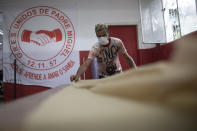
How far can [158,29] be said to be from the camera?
294cm

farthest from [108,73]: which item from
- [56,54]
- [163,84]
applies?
[56,54]

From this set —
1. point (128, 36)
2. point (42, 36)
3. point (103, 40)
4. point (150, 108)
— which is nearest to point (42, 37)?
point (42, 36)

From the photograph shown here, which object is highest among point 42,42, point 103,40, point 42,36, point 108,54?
point 42,36

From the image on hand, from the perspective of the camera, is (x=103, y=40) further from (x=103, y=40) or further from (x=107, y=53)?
(x=107, y=53)

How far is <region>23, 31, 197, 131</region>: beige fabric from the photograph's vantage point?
0.17 m

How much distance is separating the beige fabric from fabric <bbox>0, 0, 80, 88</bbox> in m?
2.62

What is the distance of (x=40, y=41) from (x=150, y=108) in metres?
2.96

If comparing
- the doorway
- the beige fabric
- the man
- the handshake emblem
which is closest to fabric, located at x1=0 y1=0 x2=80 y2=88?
the handshake emblem

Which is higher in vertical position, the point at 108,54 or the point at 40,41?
the point at 40,41

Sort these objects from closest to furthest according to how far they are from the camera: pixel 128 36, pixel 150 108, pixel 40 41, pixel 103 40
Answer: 1. pixel 150 108
2. pixel 103 40
3. pixel 40 41
4. pixel 128 36

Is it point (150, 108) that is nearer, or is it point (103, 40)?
point (150, 108)

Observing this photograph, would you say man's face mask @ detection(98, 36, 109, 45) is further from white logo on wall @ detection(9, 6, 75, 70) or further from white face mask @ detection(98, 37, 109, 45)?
white logo on wall @ detection(9, 6, 75, 70)

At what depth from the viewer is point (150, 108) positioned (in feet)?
0.61

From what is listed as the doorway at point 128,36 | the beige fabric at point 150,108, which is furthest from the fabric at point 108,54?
the doorway at point 128,36
